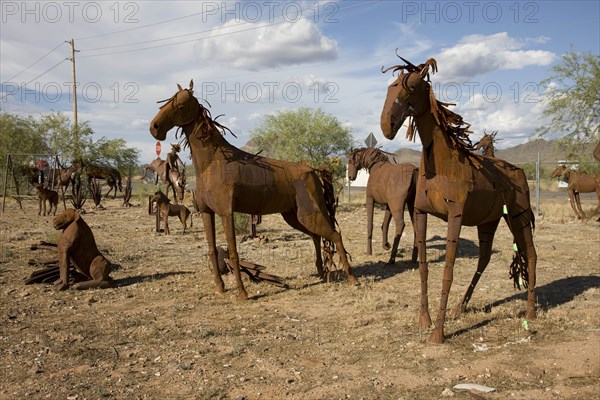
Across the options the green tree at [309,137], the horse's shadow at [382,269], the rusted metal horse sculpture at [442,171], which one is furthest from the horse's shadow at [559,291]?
the green tree at [309,137]

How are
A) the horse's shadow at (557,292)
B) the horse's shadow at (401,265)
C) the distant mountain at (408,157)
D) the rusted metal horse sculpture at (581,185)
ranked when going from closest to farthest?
the horse's shadow at (557,292)
the horse's shadow at (401,265)
the rusted metal horse sculpture at (581,185)
the distant mountain at (408,157)

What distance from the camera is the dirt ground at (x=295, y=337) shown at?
4180 mm

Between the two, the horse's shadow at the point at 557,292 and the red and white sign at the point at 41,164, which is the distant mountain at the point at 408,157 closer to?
the red and white sign at the point at 41,164

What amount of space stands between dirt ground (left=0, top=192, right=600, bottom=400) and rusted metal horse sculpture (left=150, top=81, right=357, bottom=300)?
0.97 m

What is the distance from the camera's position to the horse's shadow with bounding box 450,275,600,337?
257 inches

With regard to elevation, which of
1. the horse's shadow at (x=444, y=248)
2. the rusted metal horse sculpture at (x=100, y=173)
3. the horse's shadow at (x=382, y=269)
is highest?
the rusted metal horse sculpture at (x=100, y=173)

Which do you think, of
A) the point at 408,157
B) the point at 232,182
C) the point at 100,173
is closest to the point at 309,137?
the point at 100,173

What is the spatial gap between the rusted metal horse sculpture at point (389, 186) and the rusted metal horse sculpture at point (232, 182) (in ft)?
7.35

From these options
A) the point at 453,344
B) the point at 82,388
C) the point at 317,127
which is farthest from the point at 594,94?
the point at 82,388

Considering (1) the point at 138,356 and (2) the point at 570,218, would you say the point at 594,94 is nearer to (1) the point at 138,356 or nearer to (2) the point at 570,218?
(2) the point at 570,218

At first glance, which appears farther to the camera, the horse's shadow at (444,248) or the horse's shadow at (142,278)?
the horse's shadow at (444,248)

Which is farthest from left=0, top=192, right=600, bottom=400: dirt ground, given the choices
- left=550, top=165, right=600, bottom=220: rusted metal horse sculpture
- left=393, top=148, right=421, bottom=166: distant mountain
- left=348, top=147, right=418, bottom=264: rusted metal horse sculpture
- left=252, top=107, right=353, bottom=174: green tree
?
left=393, top=148, right=421, bottom=166: distant mountain

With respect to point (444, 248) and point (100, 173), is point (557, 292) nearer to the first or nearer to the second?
point (444, 248)

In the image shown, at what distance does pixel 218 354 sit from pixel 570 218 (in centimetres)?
1566
